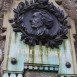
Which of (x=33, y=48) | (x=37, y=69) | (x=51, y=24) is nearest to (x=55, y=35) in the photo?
(x=51, y=24)

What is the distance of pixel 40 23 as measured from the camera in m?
2.41

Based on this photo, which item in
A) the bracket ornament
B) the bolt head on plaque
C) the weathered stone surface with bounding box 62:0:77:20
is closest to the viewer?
the bolt head on plaque

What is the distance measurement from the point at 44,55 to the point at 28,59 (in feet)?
0.61

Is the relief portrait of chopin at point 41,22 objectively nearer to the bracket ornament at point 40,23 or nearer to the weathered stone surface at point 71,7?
the bracket ornament at point 40,23

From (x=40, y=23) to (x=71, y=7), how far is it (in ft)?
2.72

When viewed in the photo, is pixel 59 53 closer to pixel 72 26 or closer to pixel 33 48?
pixel 33 48

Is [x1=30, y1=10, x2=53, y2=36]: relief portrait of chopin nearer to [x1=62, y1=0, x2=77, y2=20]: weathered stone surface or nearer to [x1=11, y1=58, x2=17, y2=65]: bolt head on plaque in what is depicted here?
[x1=11, y1=58, x2=17, y2=65]: bolt head on plaque

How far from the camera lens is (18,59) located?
2.22m

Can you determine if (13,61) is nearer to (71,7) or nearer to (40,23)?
(40,23)

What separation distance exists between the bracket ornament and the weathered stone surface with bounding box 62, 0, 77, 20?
0.42 meters

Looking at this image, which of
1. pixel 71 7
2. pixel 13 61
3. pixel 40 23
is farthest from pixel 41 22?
pixel 71 7

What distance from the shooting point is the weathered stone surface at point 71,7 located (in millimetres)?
2945

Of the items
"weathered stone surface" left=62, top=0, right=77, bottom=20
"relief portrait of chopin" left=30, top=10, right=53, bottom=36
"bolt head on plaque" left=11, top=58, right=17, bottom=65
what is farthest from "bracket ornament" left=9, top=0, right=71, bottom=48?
"weathered stone surface" left=62, top=0, right=77, bottom=20

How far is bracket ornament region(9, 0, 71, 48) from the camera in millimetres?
2342
